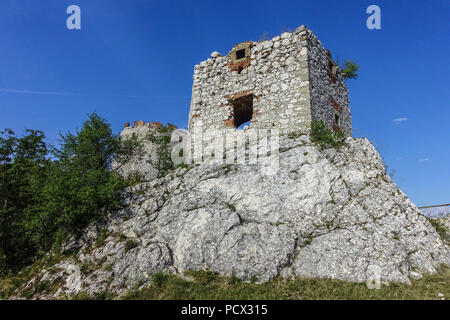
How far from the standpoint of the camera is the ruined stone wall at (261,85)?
11305 mm

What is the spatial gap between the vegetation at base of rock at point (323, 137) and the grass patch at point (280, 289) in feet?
16.6

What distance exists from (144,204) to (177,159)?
12.7 feet

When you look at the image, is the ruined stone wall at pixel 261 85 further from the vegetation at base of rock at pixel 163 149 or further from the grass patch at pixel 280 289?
the grass patch at pixel 280 289

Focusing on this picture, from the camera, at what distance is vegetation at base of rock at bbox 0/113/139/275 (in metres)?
9.73

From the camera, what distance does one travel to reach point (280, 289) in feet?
21.3

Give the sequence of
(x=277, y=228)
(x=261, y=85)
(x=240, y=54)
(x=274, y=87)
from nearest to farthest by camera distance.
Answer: (x=277, y=228)
(x=274, y=87)
(x=261, y=85)
(x=240, y=54)

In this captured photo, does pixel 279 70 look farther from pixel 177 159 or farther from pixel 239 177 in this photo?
pixel 177 159

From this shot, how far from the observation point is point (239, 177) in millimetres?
9859

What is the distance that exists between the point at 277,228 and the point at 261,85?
676 centimetres

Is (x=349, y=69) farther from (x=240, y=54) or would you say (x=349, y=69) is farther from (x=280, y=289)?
(x=280, y=289)

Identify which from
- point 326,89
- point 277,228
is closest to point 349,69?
point 326,89

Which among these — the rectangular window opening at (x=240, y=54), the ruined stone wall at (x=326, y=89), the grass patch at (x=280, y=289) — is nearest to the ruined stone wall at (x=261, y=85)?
the rectangular window opening at (x=240, y=54)

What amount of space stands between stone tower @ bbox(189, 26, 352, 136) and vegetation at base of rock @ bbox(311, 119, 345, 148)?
1.24ft

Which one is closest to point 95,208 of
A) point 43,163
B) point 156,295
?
point 156,295
